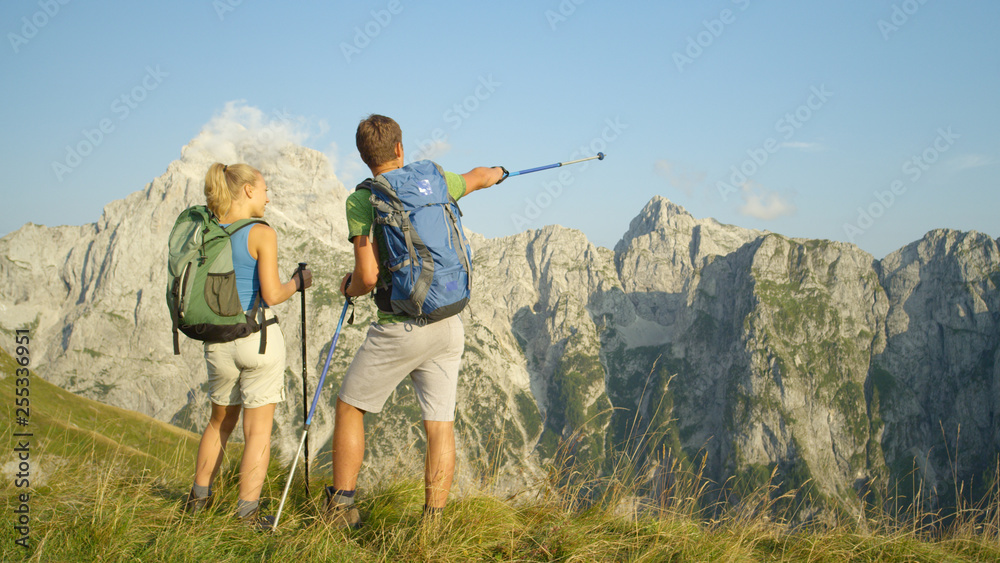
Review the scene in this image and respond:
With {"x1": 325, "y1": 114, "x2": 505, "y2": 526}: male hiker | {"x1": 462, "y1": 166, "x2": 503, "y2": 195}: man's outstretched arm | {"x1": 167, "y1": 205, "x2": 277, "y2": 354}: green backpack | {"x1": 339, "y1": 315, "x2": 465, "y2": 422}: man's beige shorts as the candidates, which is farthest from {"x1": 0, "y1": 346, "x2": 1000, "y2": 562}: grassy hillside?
{"x1": 462, "y1": 166, "x2": 503, "y2": 195}: man's outstretched arm

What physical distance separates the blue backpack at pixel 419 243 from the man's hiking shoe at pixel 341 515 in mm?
2015

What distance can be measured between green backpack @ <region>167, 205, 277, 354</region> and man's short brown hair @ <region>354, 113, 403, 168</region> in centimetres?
157

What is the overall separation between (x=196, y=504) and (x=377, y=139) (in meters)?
4.15

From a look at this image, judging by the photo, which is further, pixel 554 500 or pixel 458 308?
pixel 554 500

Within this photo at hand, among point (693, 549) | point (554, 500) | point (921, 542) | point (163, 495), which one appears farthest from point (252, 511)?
point (921, 542)

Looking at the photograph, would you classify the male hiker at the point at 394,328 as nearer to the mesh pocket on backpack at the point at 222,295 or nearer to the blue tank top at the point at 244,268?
the blue tank top at the point at 244,268

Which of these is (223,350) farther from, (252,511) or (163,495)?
(163,495)

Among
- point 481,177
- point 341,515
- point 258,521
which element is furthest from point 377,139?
point 258,521

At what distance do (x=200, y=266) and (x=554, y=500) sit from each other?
4.71m

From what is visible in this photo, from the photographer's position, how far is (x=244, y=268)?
5.79m

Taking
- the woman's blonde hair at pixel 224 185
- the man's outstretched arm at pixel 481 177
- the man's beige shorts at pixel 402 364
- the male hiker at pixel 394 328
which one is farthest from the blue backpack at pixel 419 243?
the woman's blonde hair at pixel 224 185

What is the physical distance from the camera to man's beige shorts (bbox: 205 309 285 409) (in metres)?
5.73

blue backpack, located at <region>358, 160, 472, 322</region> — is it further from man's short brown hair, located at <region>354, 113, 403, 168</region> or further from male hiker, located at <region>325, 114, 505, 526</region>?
man's short brown hair, located at <region>354, 113, 403, 168</region>

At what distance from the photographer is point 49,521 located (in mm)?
4656
